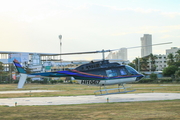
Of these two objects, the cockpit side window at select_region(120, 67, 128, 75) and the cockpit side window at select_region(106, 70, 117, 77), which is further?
the cockpit side window at select_region(120, 67, 128, 75)

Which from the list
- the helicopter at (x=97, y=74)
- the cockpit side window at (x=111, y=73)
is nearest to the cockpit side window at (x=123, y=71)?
the helicopter at (x=97, y=74)

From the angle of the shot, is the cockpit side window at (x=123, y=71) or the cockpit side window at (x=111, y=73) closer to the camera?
the cockpit side window at (x=111, y=73)

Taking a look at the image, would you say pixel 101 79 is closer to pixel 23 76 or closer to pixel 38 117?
pixel 23 76

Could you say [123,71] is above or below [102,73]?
above

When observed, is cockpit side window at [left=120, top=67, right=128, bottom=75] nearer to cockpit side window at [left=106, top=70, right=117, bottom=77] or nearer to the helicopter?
the helicopter

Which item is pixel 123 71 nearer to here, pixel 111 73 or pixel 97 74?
pixel 111 73

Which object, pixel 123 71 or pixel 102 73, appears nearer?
pixel 102 73

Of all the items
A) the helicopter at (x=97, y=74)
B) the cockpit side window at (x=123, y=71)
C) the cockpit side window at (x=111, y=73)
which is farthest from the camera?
the cockpit side window at (x=123, y=71)

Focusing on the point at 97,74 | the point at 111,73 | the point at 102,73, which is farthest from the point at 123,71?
the point at 97,74

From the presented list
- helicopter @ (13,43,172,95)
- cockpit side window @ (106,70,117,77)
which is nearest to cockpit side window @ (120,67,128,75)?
helicopter @ (13,43,172,95)

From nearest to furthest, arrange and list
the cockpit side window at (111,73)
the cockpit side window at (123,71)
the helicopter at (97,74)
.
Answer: the helicopter at (97,74)
the cockpit side window at (111,73)
the cockpit side window at (123,71)

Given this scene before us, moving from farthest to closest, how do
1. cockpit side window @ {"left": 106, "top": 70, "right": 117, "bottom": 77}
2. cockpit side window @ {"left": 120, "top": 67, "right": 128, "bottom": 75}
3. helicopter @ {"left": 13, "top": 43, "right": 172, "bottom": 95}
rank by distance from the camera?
1. cockpit side window @ {"left": 120, "top": 67, "right": 128, "bottom": 75}
2. cockpit side window @ {"left": 106, "top": 70, "right": 117, "bottom": 77}
3. helicopter @ {"left": 13, "top": 43, "right": 172, "bottom": 95}

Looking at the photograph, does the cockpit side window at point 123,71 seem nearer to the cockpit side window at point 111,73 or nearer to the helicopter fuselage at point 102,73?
the helicopter fuselage at point 102,73

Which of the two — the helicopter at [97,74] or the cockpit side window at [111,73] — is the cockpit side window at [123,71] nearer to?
the helicopter at [97,74]
